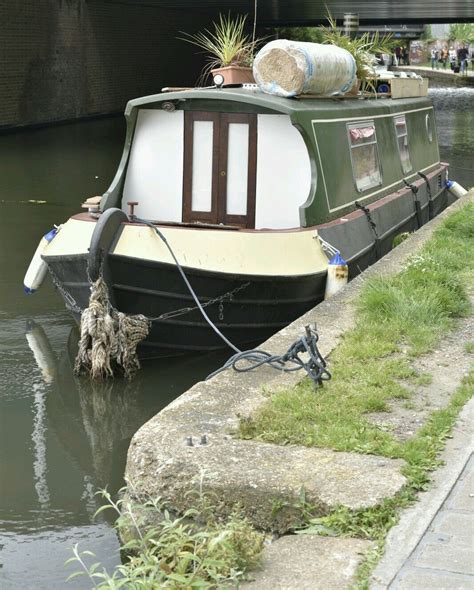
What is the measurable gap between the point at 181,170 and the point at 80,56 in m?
21.6

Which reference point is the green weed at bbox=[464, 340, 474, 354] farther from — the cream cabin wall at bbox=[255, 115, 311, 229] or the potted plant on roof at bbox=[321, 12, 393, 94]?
the potted plant on roof at bbox=[321, 12, 393, 94]

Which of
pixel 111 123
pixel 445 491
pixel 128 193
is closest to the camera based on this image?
pixel 445 491

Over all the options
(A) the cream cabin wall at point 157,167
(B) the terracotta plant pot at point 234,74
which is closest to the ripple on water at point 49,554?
(A) the cream cabin wall at point 157,167

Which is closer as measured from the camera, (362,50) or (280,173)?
(280,173)

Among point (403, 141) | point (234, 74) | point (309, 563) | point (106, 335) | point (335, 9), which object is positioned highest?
point (335, 9)

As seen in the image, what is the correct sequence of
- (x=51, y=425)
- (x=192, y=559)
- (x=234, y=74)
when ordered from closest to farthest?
(x=192, y=559)
(x=51, y=425)
(x=234, y=74)

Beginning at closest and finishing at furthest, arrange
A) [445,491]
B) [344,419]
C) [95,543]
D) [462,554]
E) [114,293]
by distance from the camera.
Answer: [462,554]
[445,491]
[344,419]
[95,543]
[114,293]

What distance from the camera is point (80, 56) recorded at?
2936cm

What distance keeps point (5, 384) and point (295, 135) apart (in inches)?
119

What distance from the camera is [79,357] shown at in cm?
749

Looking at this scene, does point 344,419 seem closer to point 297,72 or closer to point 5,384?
point 5,384

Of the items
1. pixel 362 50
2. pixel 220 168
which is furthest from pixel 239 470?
pixel 362 50

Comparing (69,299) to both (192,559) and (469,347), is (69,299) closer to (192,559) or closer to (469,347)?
(469,347)

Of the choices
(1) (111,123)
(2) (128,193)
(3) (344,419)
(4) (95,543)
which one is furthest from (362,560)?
(1) (111,123)
